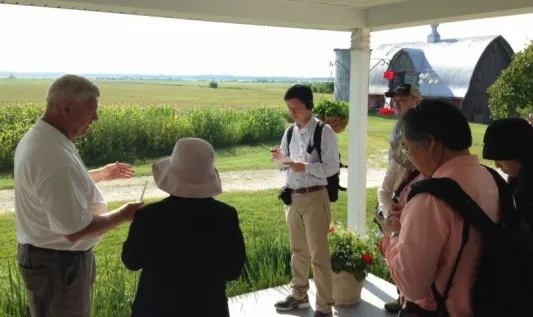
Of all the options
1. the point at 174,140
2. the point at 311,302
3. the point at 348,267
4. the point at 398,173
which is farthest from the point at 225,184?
the point at 398,173

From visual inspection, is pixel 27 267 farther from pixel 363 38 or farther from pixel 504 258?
pixel 363 38

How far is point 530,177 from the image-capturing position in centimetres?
195

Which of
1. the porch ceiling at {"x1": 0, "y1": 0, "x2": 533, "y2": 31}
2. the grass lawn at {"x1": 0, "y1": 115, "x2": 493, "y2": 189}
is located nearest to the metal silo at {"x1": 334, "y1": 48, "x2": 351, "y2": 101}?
the grass lawn at {"x1": 0, "y1": 115, "x2": 493, "y2": 189}

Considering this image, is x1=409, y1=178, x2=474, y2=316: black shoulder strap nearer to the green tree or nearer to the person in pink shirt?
the person in pink shirt

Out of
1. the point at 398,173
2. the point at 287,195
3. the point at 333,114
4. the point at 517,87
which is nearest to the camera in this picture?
the point at 398,173

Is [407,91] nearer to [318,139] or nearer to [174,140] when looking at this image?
[318,139]

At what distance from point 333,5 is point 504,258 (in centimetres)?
299

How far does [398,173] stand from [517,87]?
490cm

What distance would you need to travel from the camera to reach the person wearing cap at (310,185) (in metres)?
3.15

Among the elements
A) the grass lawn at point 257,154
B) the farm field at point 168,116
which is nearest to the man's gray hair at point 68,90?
the farm field at point 168,116

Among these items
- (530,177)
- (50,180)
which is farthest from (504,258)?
(50,180)

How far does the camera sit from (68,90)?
1945 mm

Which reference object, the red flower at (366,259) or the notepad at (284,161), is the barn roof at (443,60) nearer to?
the red flower at (366,259)

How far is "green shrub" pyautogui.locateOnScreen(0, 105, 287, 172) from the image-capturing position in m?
4.80
